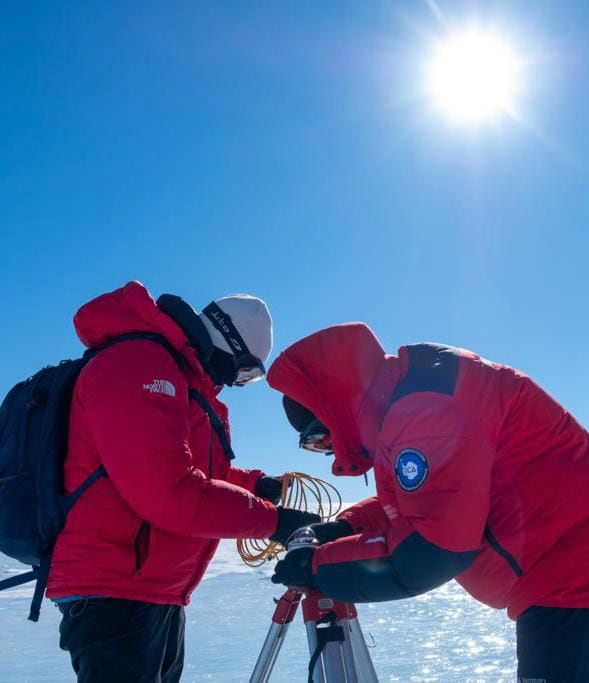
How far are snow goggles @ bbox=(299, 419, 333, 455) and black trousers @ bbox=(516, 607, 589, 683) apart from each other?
85 cm

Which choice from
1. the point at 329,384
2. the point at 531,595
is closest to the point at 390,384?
the point at 329,384

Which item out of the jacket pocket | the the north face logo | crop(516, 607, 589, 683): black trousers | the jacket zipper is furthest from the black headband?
crop(516, 607, 589, 683): black trousers

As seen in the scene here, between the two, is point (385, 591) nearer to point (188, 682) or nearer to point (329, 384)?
point (329, 384)

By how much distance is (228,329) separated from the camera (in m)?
2.74

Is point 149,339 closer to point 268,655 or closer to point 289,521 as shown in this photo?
point 289,521

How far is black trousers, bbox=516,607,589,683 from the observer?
5.55ft

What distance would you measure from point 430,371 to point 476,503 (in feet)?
1.16

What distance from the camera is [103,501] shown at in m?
2.18

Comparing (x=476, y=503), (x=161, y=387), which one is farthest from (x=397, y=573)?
(x=161, y=387)

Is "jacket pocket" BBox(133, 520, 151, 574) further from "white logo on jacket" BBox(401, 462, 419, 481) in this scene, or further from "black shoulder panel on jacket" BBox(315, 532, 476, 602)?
"white logo on jacket" BBox(401, 462, 419, 481)

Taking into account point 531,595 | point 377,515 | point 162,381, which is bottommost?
point 531,595

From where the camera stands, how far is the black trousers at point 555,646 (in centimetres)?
169

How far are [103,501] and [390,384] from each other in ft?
3.35

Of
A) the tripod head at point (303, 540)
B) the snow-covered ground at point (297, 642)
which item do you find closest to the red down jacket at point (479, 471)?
the tripod head at point (303, 540)
